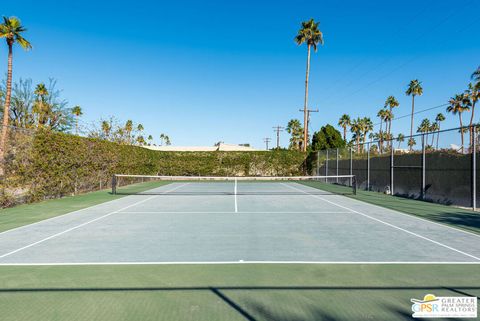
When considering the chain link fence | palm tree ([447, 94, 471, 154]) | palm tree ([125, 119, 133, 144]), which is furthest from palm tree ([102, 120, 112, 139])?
palm tree ([447, 94, 471, 154])

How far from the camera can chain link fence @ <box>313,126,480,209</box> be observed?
13.4 meters

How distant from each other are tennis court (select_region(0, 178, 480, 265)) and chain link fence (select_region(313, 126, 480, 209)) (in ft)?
14.1

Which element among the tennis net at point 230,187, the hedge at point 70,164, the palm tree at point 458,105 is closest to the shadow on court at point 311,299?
the hedge at point 70,164

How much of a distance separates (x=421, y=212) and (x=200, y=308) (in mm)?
10930

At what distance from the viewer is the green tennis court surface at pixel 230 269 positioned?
4.06 metres

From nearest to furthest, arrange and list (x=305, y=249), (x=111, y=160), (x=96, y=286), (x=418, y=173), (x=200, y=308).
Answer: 1. (x=200, y=308)
2. (x=96, y=286)
3. (x=305, y=249)
4. (x=418, y=173)
5. (x=111, y=160)

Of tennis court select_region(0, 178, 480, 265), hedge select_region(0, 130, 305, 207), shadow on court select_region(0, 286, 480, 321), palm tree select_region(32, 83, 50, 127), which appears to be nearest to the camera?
shadow on court select_region(0, 286, 480, 321)

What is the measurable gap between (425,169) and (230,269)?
14465mm

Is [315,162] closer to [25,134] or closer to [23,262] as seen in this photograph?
[25,134]

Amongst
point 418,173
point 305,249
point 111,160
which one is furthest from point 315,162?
point 305,249

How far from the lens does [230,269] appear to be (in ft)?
18.0

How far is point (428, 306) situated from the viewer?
4117mm

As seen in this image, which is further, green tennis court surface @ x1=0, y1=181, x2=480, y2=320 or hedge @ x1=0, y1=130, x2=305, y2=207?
hedge @ x1=0, y1=130, x2=305, y2=207

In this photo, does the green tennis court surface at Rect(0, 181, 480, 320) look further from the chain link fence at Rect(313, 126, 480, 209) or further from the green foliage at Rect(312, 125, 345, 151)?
the green foliage at Rect(312, 125, 345, 151)
